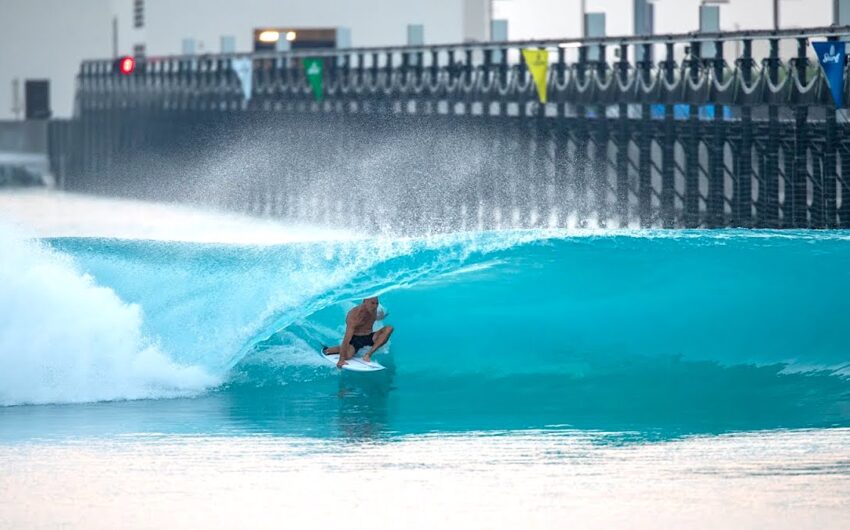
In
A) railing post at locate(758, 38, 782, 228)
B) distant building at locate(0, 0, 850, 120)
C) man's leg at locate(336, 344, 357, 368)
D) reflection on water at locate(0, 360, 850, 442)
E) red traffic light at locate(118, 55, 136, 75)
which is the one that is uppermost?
distant building at locate(0, 0, 850, 120)

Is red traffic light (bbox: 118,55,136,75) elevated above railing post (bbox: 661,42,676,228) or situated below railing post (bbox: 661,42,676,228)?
above

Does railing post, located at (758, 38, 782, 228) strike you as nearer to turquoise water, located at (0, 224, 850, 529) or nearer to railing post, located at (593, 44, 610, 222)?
turquoise water, located at (0, 224, 850, 529)

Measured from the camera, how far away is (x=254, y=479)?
40.5 ft

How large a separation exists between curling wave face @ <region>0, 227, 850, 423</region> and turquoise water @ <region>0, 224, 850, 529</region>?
0.03 meters

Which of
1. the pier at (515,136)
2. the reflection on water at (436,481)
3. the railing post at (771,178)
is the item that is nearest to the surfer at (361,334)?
the reflection on water at (436,481)

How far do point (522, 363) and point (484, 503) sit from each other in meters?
6.44

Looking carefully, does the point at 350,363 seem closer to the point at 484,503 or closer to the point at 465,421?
the point at 465,421

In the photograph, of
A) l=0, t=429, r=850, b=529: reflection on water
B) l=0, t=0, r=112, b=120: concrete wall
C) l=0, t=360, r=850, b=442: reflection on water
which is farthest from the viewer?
l=0, t=0, r=112, b=120: concrete wall

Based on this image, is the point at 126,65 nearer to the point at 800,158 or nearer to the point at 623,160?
the point at 623,160

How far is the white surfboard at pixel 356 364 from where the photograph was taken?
17.0m

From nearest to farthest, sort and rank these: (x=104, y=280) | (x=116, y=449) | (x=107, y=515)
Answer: (x=107, y=515) → (x=116, y=449) → (x=104, y=280)

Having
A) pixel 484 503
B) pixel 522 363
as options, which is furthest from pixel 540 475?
pixel 522 363

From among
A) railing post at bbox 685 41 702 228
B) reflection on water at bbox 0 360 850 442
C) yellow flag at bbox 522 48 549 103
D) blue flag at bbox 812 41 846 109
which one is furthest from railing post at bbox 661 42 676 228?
reflection on water at bbox 0 360 850 442

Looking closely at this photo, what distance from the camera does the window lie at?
64.4 metres
